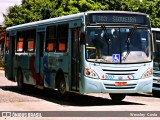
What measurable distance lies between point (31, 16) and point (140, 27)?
30239 millimetres

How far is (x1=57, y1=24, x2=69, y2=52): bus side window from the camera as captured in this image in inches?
639

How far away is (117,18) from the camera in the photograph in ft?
49.6

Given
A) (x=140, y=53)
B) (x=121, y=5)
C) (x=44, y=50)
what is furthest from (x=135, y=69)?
(x=121, y=5)

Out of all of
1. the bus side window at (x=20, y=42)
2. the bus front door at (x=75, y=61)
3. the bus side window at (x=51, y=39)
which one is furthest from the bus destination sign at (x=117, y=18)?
the bus side window at (x=20, y=42)

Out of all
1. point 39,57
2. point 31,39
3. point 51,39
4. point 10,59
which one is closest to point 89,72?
point 51,39

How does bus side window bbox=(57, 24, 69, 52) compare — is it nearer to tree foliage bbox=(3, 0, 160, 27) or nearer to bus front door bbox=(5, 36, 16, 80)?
bus front door bbox=(5, 36, 16, 80)

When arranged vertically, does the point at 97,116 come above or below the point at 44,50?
below

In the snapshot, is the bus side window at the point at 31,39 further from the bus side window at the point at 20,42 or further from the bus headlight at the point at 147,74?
the bus headlight at the point at 147,74

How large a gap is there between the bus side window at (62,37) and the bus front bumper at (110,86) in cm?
211

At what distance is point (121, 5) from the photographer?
4359 centimetres

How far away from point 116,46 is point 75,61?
1470 millimetres

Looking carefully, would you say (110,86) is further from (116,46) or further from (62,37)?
(62,37)

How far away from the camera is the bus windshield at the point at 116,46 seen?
48.0 ft

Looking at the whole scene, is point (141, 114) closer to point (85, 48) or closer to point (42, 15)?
point (85, 48)
